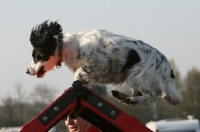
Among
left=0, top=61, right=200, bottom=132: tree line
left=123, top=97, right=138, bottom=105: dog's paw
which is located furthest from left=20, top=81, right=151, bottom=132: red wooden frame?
left=0, top=61, right=200, bottom=132: tree line

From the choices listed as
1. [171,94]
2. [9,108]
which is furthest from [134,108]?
[171,94]

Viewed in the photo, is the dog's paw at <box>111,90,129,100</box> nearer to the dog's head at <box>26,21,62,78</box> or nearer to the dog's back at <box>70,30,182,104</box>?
the dog's back at <box>70,30,182,104</box>

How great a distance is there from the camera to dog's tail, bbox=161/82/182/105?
20.8 feet

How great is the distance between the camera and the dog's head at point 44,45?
20.5ft

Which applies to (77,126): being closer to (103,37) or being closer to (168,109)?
(103,37)

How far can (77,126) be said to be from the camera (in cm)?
778

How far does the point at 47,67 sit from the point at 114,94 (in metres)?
0.76

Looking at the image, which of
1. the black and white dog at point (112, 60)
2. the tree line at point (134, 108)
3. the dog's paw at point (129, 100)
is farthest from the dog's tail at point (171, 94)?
the tree line at point (134, 108)

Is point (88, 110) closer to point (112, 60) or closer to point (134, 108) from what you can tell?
point (112, 60)

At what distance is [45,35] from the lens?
20.4ft

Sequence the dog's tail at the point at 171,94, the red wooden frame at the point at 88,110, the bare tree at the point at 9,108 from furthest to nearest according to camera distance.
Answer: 1. the bare tree at the point at 9,108
2. the dog's tail at the point at 171,94
3. the red wooden frame at the point at 88,110

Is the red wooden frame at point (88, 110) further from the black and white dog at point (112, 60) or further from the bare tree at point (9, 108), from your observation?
the bare tree at point (9, 108)

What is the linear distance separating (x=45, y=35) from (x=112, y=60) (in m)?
0.71

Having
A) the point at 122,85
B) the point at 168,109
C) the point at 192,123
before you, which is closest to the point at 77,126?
the point at 122,85
